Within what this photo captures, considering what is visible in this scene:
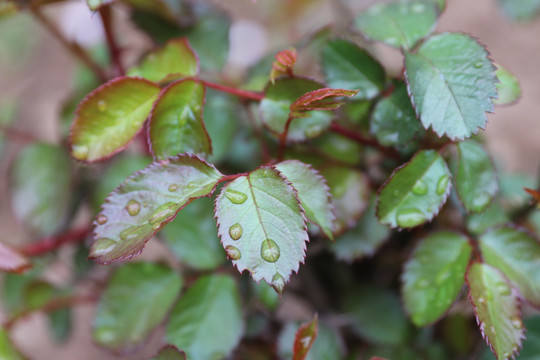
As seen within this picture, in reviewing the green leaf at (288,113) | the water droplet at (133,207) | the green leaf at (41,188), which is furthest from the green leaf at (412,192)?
the green leaf at (41,188)

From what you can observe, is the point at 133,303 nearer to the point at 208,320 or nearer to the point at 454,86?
the point at 208,320

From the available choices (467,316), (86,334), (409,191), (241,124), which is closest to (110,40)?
(241,124)

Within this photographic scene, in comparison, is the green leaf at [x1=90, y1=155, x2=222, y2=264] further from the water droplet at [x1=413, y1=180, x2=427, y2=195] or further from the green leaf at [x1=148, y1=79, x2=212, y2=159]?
the water droplet at [x1=413, y1=180, x2=427, y2=195]

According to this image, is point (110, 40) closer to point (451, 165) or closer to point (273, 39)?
point (451, 165)

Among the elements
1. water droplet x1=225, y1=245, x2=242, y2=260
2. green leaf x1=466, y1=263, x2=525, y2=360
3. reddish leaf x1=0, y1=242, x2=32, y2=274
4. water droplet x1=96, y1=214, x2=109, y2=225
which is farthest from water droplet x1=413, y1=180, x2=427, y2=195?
reddish leaf x1=0, y1=242, x2=32, y2=274

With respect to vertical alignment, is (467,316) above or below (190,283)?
below

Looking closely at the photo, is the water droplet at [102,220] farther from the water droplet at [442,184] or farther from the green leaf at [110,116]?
the water droplet at [442,184]
